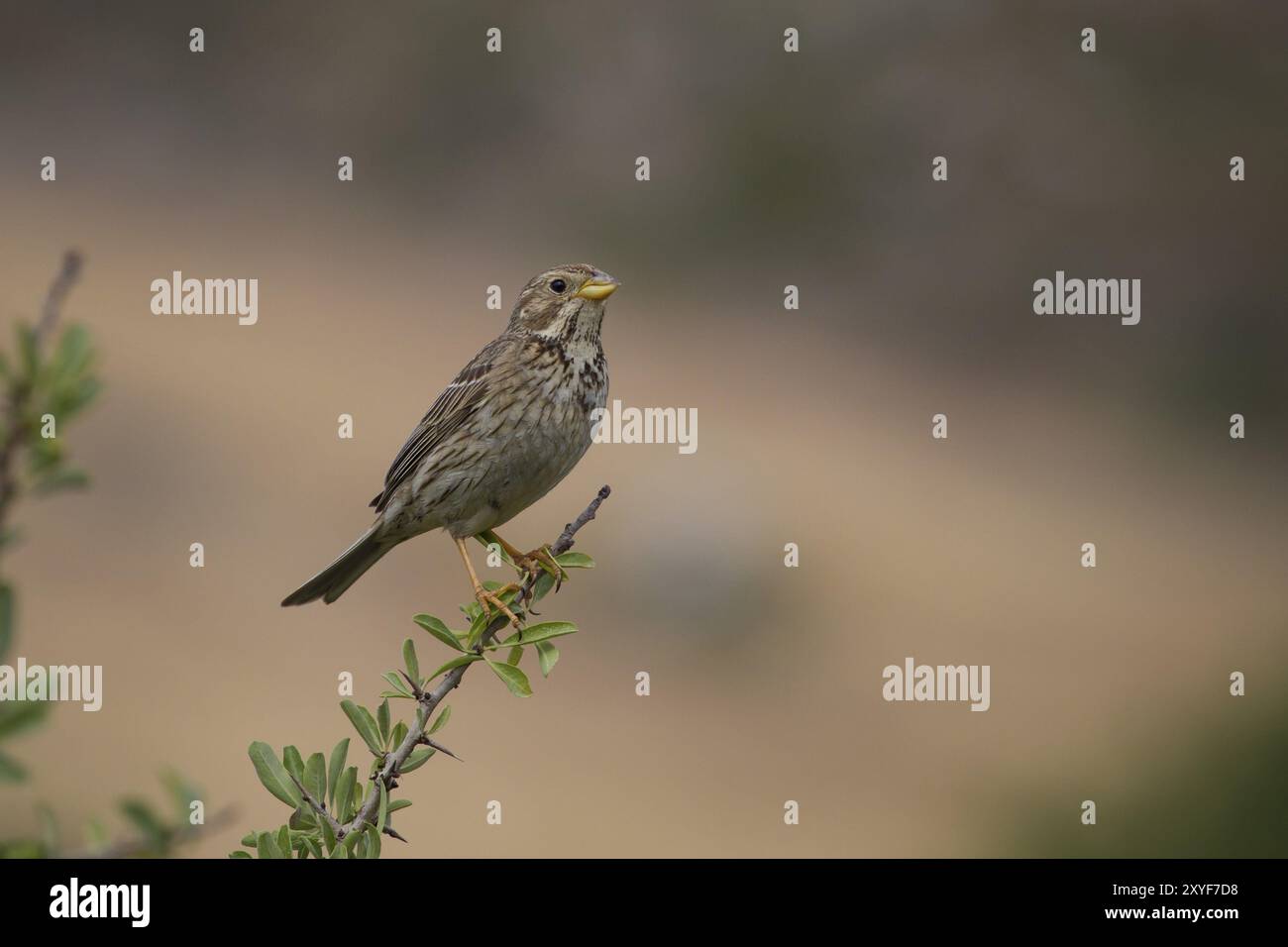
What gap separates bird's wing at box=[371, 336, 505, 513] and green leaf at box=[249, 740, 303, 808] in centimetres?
218

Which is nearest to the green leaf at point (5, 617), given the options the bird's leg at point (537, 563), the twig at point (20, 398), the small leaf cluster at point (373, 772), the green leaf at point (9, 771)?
the twig at point (20, 398)

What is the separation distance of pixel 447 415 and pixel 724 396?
41.7 ft

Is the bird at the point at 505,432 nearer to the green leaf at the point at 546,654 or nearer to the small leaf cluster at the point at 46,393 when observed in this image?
the green leaf at the point at 546,654

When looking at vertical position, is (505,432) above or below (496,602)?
above

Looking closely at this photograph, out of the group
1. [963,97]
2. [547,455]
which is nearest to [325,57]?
[963,97]

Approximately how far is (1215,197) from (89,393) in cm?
2403

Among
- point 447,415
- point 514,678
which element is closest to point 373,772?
point 514,678

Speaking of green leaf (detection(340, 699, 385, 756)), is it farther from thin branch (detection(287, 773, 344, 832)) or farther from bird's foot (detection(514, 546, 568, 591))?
bird's foot (detection(514, 546, 568, 591))

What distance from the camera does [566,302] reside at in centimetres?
494

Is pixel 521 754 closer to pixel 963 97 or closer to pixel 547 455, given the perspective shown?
pixel 547 455

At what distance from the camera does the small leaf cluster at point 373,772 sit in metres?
2.67

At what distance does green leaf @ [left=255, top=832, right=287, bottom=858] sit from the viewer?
99.6 inches

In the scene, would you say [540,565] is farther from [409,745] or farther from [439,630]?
[409,745]

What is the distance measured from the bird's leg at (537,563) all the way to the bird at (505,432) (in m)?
0.03
